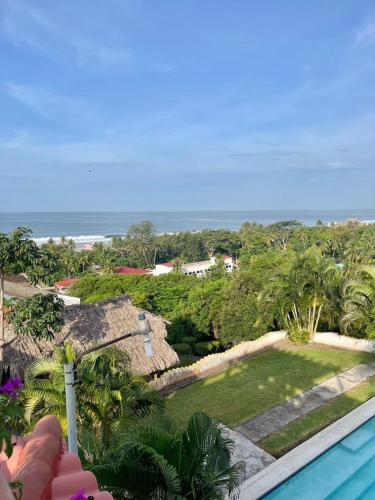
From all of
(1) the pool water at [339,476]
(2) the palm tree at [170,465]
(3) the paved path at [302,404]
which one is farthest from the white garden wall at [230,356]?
(2) the palm tree at [170,465]

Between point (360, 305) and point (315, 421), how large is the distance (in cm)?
644

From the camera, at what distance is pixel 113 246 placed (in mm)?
78250

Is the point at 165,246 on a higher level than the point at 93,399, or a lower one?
lower

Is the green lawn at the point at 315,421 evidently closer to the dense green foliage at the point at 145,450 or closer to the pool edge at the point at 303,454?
the pool edge at the point at 303,454

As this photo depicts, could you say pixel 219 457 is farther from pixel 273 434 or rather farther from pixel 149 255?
pixel 149 255

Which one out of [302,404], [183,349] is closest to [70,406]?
[302,404]

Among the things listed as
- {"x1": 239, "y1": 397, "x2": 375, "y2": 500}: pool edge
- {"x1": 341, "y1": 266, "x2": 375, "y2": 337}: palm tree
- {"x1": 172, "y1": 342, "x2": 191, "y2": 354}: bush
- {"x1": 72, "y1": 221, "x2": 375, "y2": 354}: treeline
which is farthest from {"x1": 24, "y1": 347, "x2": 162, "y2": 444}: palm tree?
{"x1": 172, "y1": 342, "x2": 191, "y2": 354}: bush

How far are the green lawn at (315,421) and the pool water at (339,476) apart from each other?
0.63 metres

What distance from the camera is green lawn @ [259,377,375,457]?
316 inches

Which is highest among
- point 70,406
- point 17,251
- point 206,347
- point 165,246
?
point 17,251

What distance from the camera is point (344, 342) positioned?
47.3ft

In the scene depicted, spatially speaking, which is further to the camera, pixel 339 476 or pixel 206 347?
pixel 206 347

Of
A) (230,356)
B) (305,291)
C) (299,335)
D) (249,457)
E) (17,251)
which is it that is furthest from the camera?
(299,335)

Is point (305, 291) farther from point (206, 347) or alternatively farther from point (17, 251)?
point (17, 251)
